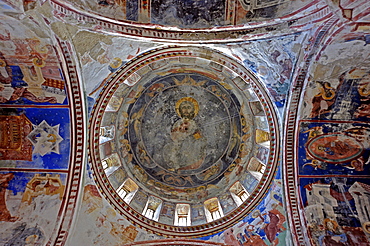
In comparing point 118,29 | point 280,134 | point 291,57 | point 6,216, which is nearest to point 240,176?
point 280,134

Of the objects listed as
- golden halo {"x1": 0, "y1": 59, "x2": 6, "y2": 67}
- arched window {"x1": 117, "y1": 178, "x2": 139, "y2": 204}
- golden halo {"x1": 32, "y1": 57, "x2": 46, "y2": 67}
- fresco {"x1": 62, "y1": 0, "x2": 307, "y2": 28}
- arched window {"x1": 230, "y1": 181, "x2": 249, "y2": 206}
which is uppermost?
fresco {"x1": 62, "y1": 0, "x2": 307, "y2": 28}

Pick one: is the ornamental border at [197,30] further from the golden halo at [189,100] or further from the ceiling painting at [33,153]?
the golden halo at [189,100]

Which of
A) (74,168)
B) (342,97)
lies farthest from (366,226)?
(74,168)

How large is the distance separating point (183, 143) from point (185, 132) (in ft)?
1.56

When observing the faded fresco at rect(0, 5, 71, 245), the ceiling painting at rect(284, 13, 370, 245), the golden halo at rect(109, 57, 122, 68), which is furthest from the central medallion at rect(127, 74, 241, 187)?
the faded fresco at rect(0, 5, 71, 245)

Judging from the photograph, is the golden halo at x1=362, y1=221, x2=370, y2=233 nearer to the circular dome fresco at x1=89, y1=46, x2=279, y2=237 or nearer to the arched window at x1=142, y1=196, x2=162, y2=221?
the circular dome fresco at x1=89, y1=46, x2=279, y2=237

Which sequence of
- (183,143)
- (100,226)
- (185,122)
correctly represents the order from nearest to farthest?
1. (100,226)
2. (185,122)
3. (183,143)

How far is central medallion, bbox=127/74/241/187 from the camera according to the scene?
468 inches

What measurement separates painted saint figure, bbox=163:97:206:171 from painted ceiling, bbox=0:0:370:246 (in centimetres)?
6

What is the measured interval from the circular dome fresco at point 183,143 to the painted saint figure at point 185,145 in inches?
1.6

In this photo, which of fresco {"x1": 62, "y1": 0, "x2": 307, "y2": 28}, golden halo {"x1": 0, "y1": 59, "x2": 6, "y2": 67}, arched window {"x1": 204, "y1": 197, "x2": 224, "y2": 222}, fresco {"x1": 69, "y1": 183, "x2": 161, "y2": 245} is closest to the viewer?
fresco {"x1": 62, "y1": 0, "x2": 307, "y2": 28}

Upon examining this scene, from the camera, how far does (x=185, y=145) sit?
12422mm

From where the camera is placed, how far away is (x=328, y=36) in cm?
768

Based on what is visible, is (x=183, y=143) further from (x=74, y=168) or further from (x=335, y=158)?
(x=335, y=158)
